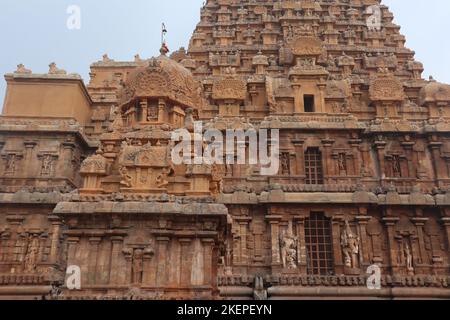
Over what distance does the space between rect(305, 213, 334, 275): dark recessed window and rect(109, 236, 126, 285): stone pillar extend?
505 inches

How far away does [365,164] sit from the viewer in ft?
85.5

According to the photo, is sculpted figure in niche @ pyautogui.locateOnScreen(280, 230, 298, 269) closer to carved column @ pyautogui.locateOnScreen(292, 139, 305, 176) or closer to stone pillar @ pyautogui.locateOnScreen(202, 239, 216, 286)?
carved column @ pyautogui.locateOnScreen(292, 139, 305, 176)

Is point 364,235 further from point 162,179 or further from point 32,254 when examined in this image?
point 32,254

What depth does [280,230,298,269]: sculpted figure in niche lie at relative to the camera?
2101 cm

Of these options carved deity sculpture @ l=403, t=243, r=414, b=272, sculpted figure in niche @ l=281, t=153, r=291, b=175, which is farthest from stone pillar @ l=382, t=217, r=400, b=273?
sculpted figure in niche @ l=281, t=153, r=291, b=175

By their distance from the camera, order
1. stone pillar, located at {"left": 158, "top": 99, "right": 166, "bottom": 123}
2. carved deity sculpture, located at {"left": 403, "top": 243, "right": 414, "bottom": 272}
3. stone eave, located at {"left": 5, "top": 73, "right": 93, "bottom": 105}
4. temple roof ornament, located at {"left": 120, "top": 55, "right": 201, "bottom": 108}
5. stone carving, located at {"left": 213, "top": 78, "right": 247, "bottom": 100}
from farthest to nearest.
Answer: stone eave, located at {"left": 5, "top": 73, "right": 93, "bottom": 105} → stone carving, located at {"left": 213, "top": 78, "right": 247, "bottom": 100} → carved deity sculpture, located at {"left": 403, "top": 243, "right": 414, "bottom": 272} → temple roof ornament, located at {"left": 120, "top": 55, "right": 201, "bottom": 108} → stone pillar, located at {"left": 158, "top": 99, "right": 166, "bottom": 123}

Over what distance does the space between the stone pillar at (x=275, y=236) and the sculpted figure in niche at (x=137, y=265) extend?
11.2 m

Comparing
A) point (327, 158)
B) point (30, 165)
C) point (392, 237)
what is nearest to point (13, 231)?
point (30, 165)

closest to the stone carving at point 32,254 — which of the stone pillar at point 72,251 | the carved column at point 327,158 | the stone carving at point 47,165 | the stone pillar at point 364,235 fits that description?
the stone carving at point 47,165

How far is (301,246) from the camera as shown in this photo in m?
21.8

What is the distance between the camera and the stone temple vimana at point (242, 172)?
458 inches

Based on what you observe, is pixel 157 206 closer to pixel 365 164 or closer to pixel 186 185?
pixel 186 185

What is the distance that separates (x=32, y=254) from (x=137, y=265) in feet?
50.2

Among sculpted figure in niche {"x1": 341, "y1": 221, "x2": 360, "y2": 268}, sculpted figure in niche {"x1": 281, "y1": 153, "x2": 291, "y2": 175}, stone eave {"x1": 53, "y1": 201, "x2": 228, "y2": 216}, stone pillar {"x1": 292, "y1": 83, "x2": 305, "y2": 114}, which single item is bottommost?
stone eave {"x1": 53, "y1": 201, "x2": 228, "y2": 216}
